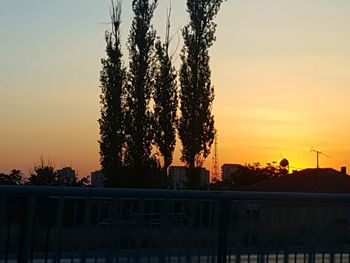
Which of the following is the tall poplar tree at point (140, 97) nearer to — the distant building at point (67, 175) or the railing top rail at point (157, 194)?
the distant building at point (67, 175)

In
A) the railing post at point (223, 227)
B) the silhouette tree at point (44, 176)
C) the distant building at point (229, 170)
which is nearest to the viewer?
the railing post at point (223, 227)

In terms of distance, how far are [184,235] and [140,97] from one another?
36.8m

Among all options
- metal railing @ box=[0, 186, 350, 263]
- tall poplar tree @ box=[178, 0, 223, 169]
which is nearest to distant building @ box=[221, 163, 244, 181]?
tall poplar tree @ box=[178, 0, 223, 169]

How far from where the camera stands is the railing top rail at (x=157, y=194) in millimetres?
7400

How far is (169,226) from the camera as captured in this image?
8.14m

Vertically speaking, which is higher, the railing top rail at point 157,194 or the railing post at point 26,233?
the railing top rail at point 157,194

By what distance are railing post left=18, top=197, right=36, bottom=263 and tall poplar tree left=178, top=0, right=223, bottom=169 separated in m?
36.5

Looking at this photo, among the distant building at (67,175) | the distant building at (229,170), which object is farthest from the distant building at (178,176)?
the distant building at (229,170)

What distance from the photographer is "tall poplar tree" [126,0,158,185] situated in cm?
4378

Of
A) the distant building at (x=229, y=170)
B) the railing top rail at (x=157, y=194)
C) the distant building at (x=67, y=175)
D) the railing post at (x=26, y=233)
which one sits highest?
the distant building at (x=229, y=170)

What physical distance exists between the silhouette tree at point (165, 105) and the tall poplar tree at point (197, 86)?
501 millimetres

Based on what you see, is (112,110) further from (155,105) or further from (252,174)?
(252,174)

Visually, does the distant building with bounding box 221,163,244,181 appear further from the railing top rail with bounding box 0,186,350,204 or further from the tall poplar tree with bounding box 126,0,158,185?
the railing top rail with bounding box 0,186,350,204

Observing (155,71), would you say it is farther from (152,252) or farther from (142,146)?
(152,252)
